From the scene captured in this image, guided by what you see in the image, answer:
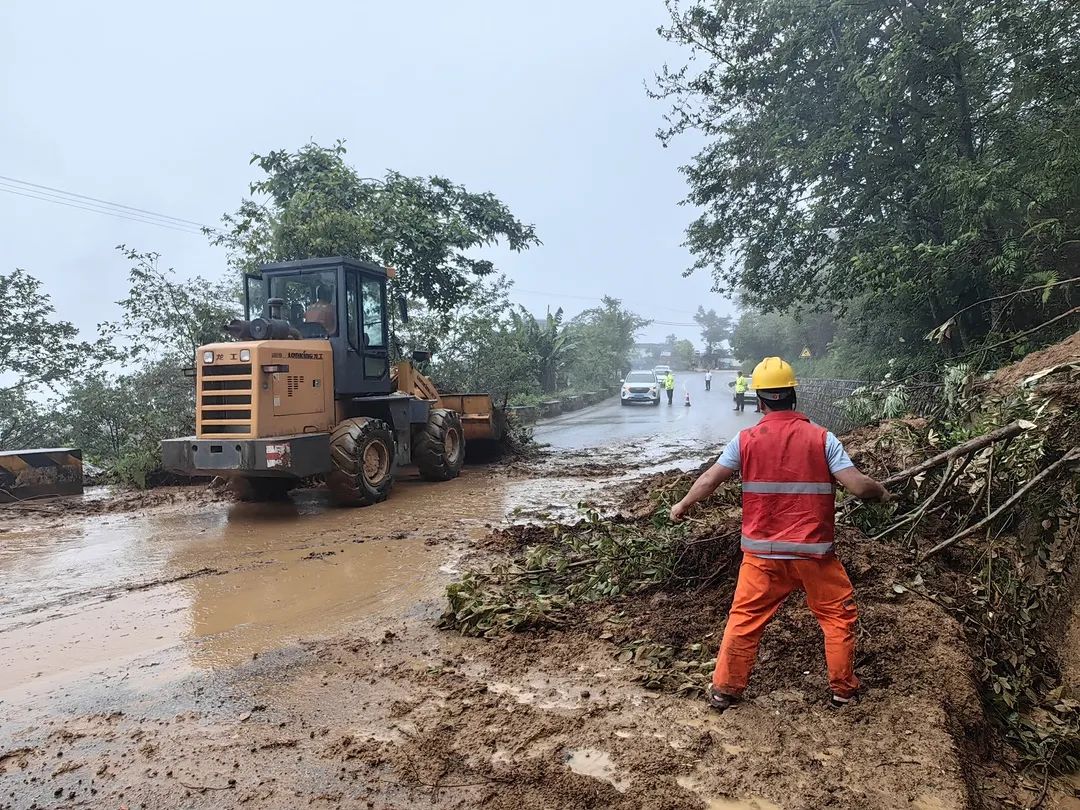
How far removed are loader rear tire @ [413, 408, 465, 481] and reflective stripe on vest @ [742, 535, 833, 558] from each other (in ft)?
25.0

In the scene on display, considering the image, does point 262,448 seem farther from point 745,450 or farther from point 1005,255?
point 1005,255

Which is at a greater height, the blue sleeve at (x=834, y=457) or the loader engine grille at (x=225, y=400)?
the loader engine grille at (x=225, y=400)

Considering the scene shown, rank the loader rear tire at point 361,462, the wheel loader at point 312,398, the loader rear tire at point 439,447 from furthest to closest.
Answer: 1. the loader rear tire at point 439,447
2. the loader rear tire at point 361,462
3. the wheel loader at point 312,398

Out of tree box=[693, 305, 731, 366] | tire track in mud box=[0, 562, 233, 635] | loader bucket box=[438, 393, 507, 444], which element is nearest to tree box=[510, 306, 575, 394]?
loader bucket box=[438, 393, 507, 444]

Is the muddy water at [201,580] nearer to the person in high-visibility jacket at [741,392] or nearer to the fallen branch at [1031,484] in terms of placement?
the fallen branch at [1031,484]

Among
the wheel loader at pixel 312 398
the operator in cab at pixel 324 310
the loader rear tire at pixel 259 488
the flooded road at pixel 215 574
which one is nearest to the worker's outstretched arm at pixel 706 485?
the flooded road at pixel 215 574

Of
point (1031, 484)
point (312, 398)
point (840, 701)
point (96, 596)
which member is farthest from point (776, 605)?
point (312, 398)

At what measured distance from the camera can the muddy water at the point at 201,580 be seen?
4.18 metres

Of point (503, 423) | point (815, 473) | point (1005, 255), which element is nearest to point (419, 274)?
point (503, 423)

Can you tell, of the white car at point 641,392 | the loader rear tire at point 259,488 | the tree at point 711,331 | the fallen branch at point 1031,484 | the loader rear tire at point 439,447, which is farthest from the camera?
the tree at point 711,331

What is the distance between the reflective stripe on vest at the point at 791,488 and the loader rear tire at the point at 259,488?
284 inches

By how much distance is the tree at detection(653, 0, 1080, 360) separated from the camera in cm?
1065

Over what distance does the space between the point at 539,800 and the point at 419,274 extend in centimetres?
1425

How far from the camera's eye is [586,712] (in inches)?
128
